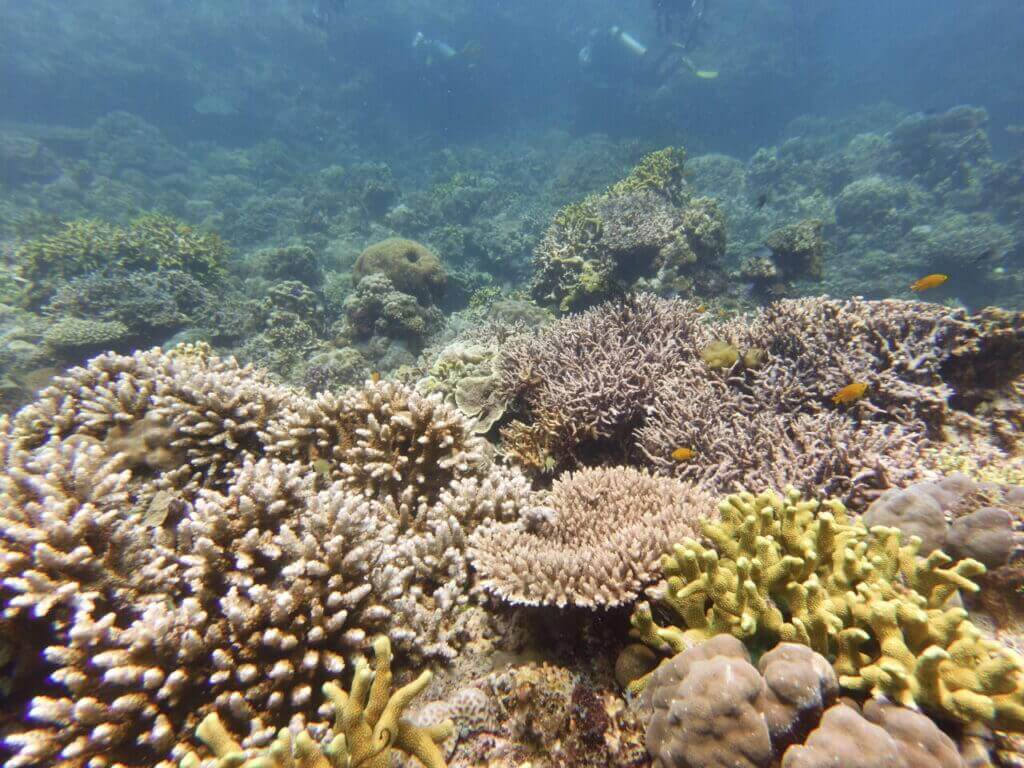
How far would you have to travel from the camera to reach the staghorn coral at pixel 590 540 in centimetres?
A: 252

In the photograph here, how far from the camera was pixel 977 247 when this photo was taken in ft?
51.4

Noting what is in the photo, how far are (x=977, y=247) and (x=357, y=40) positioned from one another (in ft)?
157

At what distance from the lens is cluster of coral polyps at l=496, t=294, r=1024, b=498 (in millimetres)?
4109

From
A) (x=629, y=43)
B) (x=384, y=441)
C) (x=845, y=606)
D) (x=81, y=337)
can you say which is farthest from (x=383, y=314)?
(x=629, y=43)

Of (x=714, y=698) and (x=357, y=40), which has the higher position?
(x=357, y=40)

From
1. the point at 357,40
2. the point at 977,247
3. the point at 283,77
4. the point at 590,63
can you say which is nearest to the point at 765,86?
the point at 590,63

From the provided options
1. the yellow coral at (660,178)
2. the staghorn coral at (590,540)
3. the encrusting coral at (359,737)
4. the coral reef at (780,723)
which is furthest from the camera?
the yellow coral at (660,178)

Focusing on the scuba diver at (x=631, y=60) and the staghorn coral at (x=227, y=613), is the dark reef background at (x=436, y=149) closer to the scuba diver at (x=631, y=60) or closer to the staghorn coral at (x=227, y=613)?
the scuba diver at (x=631, y=60)

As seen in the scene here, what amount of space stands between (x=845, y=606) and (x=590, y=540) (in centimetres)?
139

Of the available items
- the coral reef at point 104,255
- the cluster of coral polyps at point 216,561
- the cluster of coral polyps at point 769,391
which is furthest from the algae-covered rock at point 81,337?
the cluster of coral polyps at point 769,391

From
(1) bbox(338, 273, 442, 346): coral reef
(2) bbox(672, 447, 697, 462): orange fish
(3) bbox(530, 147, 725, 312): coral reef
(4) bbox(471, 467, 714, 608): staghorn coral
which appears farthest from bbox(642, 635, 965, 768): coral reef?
(1) bbox(338, 273, 442, 346): coral reef

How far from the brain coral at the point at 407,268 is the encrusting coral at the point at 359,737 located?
1003 cm

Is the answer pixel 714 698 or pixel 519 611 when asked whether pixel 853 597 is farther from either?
pixel 519 611

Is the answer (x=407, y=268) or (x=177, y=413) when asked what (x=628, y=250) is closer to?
(x=407, y=268)
